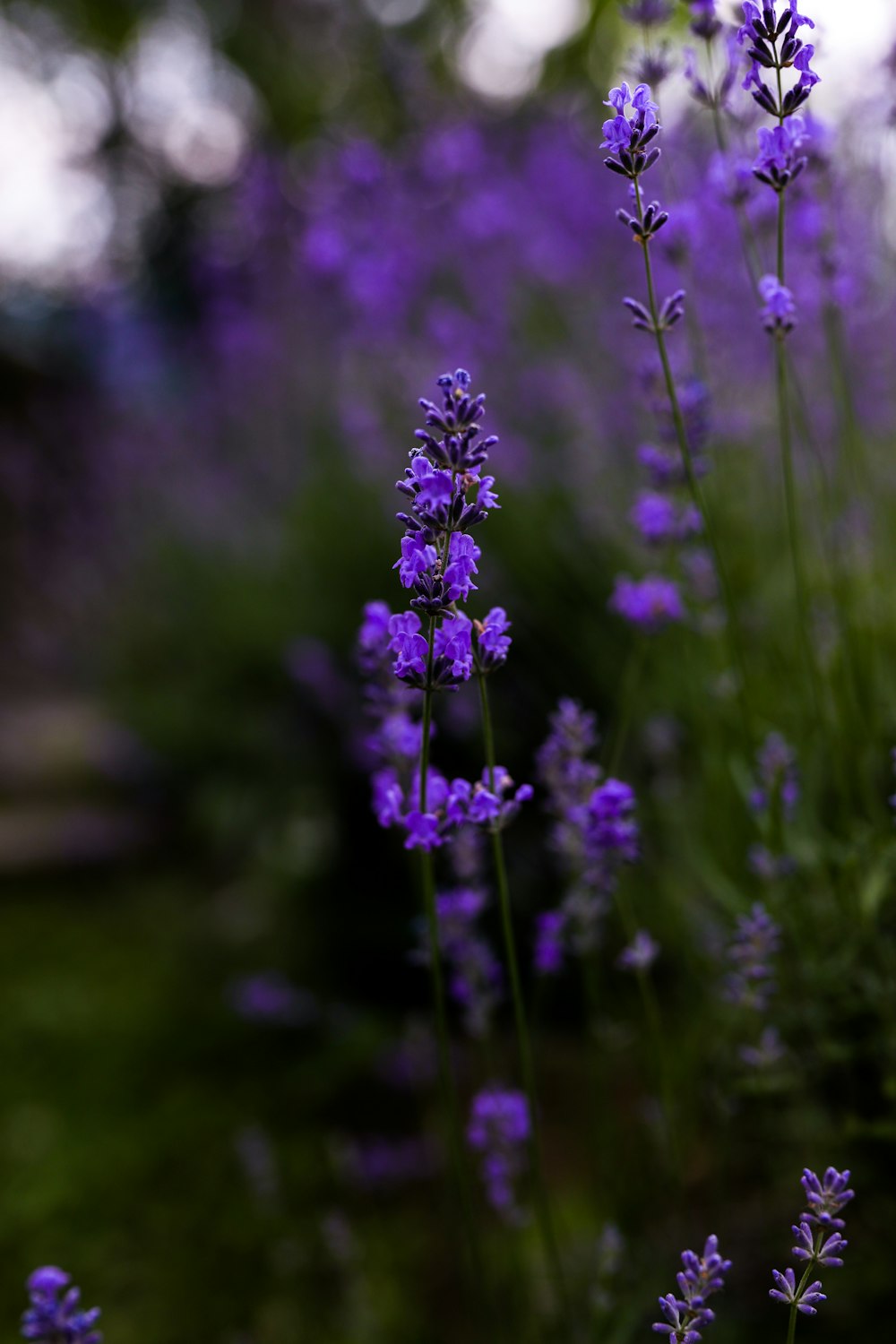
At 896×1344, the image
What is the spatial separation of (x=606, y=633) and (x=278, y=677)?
1202mm

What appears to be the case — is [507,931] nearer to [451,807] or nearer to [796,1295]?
[451,807]

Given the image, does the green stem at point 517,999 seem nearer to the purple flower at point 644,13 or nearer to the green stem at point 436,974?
the green stem at point 436,974

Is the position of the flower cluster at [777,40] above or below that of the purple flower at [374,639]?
above

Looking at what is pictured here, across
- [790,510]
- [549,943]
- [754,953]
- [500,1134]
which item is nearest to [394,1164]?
[500,1134]

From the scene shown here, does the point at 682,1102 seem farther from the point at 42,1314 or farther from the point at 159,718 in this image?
the point at 159,718

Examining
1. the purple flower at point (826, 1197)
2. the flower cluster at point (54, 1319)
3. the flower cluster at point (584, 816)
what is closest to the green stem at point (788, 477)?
the flower cluster at point (584, 816)

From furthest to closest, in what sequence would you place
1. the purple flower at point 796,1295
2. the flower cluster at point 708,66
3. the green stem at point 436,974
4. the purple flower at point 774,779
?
the purple flower at point 774,779
the flower cluster at point 708,66
the green stem at point 436,974
the purple flower at point 796,1295

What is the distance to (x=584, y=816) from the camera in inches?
39.9

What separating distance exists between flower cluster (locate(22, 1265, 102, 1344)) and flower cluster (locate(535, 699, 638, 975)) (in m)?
0.56

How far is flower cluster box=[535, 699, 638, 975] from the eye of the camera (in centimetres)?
99

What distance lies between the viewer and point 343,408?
3006 millimetres

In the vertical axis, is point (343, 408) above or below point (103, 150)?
below

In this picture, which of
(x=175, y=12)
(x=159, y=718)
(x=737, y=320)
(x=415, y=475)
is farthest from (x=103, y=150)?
(x=415, y=475)

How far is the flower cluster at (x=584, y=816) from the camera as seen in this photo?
987 mm
